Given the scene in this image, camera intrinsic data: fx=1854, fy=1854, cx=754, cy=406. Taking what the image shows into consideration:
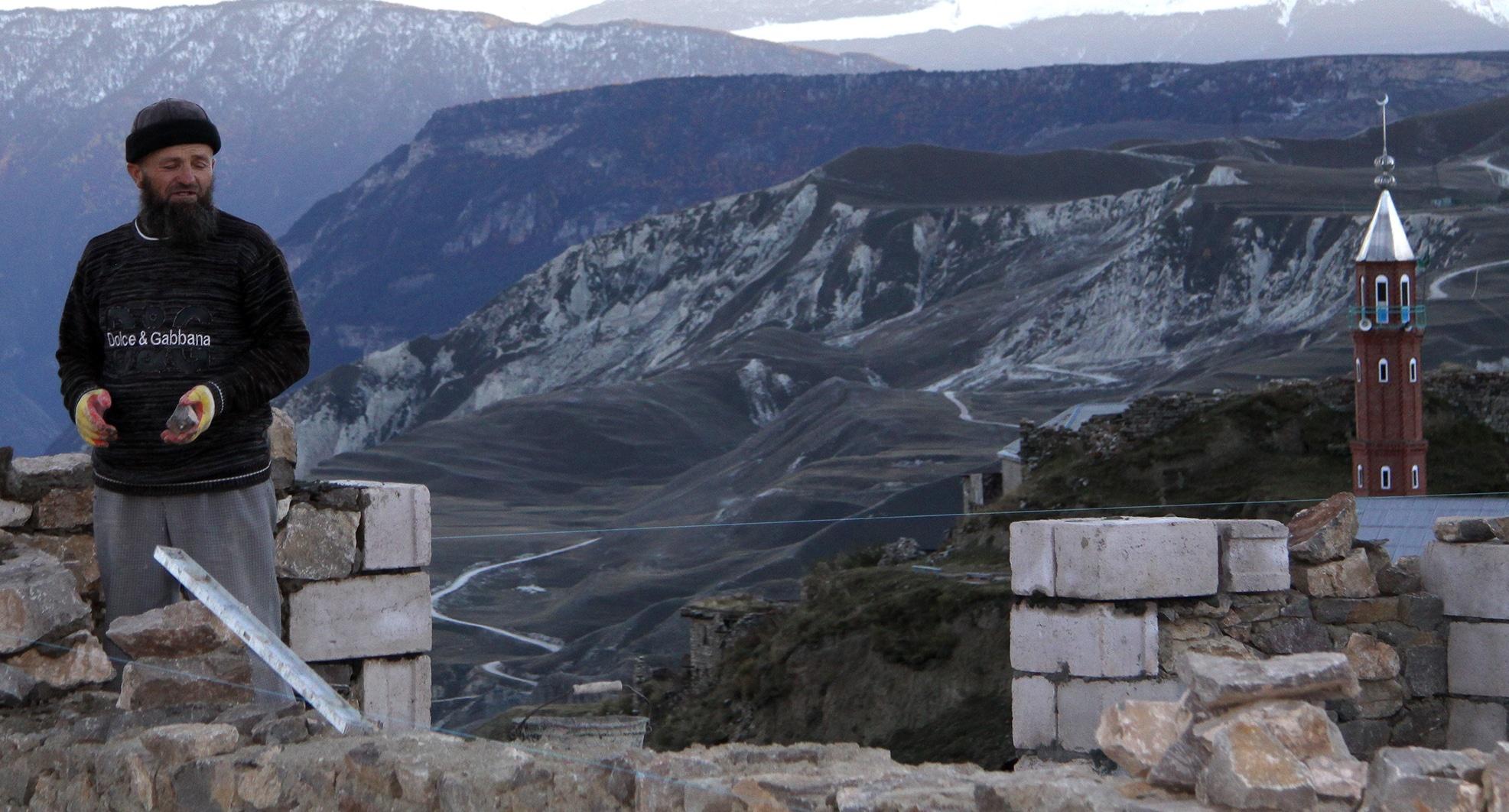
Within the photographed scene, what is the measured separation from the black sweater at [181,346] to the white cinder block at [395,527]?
66.6 inches

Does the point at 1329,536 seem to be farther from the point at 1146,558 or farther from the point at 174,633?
the point at 174,633

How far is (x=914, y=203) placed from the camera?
9119 cm

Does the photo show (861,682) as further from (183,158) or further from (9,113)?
(9,113)

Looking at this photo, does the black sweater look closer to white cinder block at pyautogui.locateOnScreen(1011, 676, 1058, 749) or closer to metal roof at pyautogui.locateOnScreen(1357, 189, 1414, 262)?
white cinder block at pyautogui.locateOnScreen(1011, 676, 1058, 749)

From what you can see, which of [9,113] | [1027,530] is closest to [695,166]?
[9,113]

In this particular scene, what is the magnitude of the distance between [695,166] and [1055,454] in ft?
370

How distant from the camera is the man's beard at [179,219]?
4.47 metres

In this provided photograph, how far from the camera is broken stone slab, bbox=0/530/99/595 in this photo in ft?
18.5

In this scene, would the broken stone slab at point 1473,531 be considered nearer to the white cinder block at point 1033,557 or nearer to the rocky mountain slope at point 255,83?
the white cinder block at point 1033,557

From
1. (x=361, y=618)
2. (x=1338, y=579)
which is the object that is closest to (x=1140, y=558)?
(x=1338, y=579)

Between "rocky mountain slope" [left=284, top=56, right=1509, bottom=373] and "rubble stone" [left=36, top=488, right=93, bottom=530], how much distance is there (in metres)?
117

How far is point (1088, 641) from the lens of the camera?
6918 mm

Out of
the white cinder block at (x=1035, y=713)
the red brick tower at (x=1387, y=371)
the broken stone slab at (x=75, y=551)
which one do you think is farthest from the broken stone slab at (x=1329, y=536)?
the red brick tower at (x=1387, y=371)

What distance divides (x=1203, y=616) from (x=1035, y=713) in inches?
28.8
